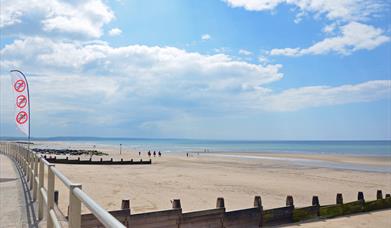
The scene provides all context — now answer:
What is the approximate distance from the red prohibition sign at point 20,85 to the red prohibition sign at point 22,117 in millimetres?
753

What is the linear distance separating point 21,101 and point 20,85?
532mm

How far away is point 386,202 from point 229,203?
5.50 meters

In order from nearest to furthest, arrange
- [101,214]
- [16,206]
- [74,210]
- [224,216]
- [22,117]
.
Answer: [101,214]
[74,210]
[16,206]
[224,216]
[22,117]

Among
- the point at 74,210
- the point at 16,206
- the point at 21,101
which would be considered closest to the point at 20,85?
the point at 21,101

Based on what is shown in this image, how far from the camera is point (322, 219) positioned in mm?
11586

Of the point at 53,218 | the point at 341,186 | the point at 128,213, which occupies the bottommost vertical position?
the point at 341,186

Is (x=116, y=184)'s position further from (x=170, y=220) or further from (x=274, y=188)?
(x=170, y=220)

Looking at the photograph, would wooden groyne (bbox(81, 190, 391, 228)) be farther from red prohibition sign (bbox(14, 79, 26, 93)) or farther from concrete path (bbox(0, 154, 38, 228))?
red prohibition sign (bbox(14, 79, 26, 93))

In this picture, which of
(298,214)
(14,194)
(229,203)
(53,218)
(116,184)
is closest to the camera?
(53,218)

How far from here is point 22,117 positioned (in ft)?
42.8

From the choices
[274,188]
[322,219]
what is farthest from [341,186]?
[322,219]

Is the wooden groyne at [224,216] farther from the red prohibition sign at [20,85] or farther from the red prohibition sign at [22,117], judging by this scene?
the red prohibition sign at [20,85]

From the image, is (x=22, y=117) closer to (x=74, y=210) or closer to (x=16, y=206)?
(x=16, y=206)

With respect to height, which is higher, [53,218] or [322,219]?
[53,218]
